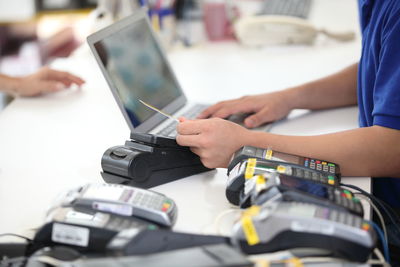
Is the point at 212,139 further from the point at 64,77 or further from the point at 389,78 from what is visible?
the point at 64,77

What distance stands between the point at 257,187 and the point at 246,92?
77 centimetres

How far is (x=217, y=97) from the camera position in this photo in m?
1.56

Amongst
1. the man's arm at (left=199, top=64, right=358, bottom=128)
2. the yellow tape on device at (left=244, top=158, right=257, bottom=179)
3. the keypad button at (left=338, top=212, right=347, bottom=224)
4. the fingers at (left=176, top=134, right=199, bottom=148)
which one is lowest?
the man's arm at (left=199, top=64, right=358, bottom=128)

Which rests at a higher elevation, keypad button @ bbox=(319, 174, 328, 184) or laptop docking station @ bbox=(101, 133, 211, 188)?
laptop docking station @ bbox=(101, 133, 211, 188)

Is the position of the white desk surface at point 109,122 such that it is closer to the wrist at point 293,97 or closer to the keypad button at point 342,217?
the wrist at point 293,97

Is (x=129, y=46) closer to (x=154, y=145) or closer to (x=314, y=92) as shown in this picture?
(x=154, y=145)

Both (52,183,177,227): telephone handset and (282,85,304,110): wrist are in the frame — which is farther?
(282,85,304,110): wrist

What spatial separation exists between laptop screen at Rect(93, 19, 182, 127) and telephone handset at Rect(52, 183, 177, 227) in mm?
337

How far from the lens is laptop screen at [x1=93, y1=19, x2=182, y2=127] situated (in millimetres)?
1192

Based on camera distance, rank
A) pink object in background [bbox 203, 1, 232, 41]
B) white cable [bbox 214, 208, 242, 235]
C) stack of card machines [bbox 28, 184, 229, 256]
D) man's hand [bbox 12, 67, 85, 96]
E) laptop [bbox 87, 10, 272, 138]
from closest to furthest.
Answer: stack of card machines [bbox 28, 184, 229, 256] → white cable [bbox 214, 208, 242, 235] → laptop [bbox 87, 10, 272, 138] → man's hand [bbox 12, 67, 85, 96] → pink object in background [bbox 203, 1, 232, 41]

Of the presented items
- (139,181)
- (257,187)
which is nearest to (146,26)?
(139,181)

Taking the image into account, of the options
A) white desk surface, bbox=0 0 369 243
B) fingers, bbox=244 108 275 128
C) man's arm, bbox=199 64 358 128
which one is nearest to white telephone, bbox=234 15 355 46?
white desk surface, bbox=0 0 369 243

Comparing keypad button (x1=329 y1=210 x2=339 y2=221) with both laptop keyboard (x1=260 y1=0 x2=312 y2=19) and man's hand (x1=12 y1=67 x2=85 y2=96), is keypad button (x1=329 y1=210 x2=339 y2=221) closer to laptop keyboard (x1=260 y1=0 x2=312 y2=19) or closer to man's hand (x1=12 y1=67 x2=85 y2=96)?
man's hand (x1=12 y1=67 x2=85 y2=96)

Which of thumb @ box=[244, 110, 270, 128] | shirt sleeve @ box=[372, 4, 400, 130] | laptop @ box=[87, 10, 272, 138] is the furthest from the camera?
thumb @ box=[244, 110, 270, 128]
